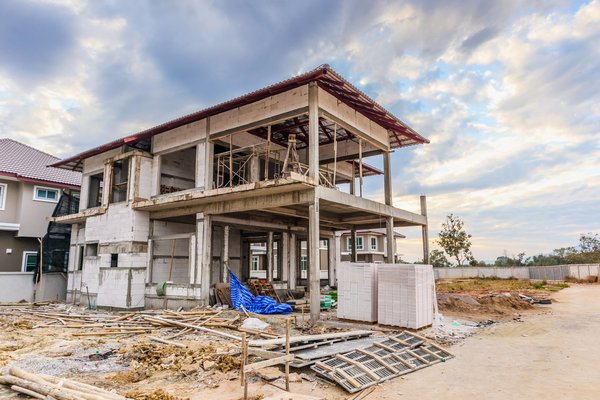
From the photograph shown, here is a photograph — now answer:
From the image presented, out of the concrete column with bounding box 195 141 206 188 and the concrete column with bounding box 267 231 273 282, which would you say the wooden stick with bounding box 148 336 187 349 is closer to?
the concrete column with bounding box 195 141 206 188

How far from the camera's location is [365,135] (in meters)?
17.3

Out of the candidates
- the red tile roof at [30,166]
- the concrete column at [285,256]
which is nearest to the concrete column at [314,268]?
the concrete column at [285,256]

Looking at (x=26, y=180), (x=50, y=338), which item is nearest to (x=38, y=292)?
(x=26, y=180)

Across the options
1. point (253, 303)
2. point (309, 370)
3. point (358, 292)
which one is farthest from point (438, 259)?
point (309, 370)

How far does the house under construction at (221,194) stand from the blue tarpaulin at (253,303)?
1307 millimetres

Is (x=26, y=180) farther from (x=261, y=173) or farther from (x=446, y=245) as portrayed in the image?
(x=446, y=245)

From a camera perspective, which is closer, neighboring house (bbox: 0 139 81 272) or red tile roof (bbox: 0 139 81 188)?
neighboring house (bbox: 0 139 81 272)

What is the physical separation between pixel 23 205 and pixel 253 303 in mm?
16418

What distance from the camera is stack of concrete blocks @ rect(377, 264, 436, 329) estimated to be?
37.4 feet

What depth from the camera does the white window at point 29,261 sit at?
23656mm

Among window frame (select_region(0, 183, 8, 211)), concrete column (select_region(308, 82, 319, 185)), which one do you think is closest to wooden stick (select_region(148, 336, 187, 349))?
concrete column (select_region(308, 82, 319, 185))

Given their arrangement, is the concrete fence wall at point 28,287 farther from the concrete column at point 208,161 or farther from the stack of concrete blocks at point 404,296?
the stack of concrete blocks at point 404,296

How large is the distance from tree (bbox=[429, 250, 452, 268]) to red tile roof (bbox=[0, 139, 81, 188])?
44.2 meters

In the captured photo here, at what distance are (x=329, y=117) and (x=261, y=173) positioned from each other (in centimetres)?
828
